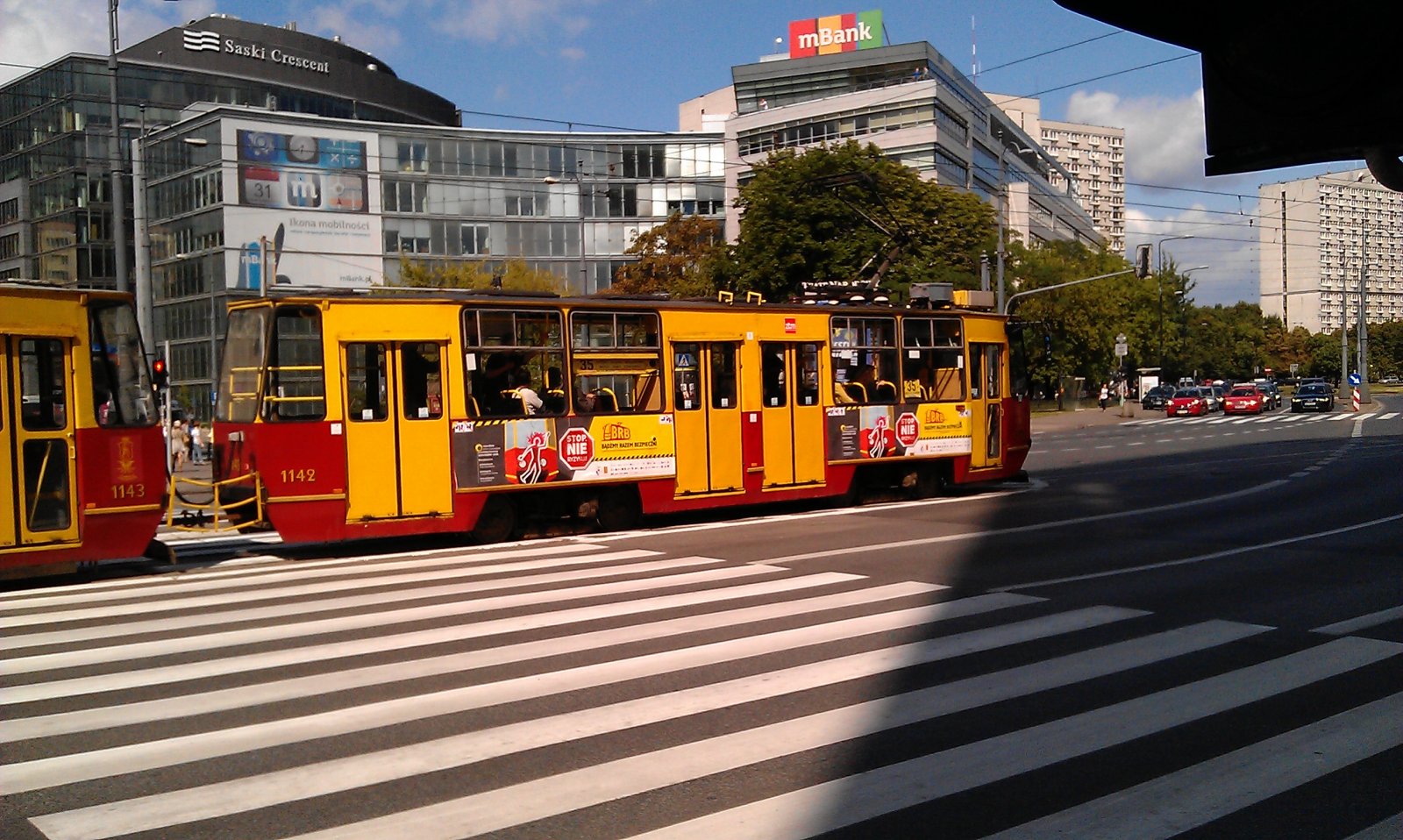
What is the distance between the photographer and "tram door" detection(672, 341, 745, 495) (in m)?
17.4

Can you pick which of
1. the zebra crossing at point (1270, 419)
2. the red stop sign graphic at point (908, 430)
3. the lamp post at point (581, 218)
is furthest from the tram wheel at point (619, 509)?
the zebra crossing at point (1270, 419)

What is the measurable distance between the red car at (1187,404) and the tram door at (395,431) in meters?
56.0

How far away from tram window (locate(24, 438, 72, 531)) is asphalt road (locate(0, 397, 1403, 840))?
2.73 feet

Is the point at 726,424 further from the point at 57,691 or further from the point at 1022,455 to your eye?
the point at 57,691

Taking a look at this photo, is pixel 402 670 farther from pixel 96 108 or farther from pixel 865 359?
pixel 96 108

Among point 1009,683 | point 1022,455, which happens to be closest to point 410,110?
point 1022,455

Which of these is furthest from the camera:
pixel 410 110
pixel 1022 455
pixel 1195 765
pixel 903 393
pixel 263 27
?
pixel 410 110

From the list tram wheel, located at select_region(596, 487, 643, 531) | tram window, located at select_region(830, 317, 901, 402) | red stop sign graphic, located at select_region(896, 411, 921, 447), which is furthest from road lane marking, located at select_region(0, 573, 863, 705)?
red stop sign graphic, located at select_region(896, 411, 921, 447)

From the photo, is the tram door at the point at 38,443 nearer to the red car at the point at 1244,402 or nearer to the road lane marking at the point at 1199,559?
the road lane marking at the point at 1199,559

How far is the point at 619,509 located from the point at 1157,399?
219 ft

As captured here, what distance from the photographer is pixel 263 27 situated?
80500mm

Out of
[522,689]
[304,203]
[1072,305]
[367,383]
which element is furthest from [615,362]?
[1072,305]

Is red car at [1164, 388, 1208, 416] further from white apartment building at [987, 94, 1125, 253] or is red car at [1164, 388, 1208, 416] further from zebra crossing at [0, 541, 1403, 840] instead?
white apartment building at [987, 94, 1125, 253]

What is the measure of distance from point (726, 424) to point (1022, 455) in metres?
7.46
